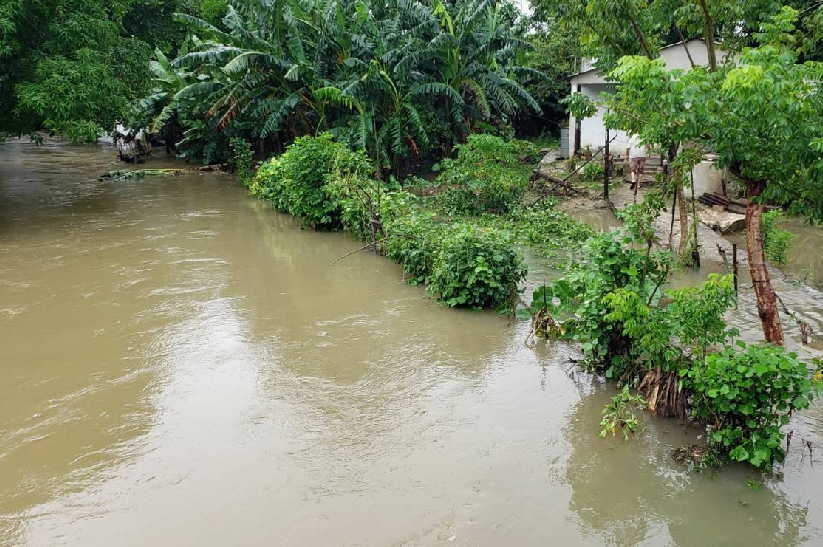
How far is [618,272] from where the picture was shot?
6.70 metres

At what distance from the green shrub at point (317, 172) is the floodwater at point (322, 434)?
338cm

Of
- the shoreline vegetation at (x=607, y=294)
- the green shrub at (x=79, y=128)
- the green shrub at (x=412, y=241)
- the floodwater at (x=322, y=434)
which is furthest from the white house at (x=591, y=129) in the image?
the green shrub at (x=79, y=128)

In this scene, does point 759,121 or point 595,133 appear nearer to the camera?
point 759,121

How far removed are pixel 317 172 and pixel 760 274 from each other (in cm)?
919

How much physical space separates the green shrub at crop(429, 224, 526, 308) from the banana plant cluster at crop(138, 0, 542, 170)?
816 centimetres

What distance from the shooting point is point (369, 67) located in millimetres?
16188

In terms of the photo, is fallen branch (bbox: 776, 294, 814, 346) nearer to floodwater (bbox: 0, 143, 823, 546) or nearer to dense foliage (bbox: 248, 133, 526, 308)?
floodwater (bbox: 0, 143, 823, 546)

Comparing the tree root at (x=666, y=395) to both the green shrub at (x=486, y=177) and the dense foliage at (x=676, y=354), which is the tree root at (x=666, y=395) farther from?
the green shrub at (x=486, y=177)

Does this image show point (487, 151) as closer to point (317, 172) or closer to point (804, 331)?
point (317, 172)

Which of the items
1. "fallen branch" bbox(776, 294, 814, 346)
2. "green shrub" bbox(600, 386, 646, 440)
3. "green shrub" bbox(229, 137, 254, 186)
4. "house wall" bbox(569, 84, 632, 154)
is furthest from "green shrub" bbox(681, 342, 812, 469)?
"green shrub" bbox(229, 137, 254, 186)

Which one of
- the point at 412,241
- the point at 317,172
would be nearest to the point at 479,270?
the point at 412,241

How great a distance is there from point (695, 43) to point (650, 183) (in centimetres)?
399

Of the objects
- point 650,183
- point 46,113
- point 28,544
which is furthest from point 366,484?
point 650,183

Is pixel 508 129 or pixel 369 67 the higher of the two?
pixel 369 67
